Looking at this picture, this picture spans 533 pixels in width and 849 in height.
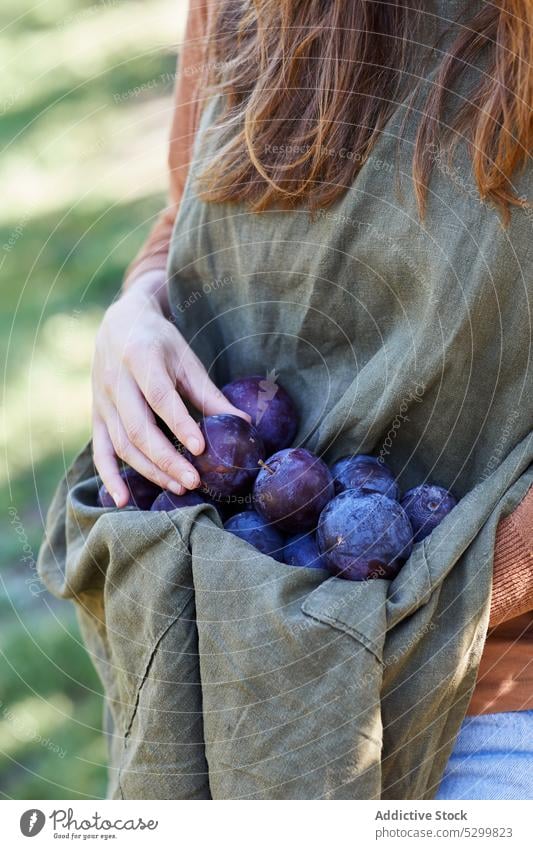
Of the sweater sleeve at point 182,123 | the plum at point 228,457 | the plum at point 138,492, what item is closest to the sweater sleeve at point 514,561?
the plum at point 228,457

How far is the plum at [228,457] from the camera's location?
806mm

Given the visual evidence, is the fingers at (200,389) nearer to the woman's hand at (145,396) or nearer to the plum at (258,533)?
the woman's hand at (145,396)

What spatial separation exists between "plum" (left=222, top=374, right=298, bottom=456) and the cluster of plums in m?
0.02

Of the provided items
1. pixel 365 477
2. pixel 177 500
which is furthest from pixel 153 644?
pixel 365 477

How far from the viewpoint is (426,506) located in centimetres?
79

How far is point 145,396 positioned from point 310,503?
0.24 metres

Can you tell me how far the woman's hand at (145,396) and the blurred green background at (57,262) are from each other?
1.77 ft

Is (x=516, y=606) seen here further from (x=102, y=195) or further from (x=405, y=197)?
(x=102, y=195)

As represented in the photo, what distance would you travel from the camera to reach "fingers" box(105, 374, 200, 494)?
82 cm

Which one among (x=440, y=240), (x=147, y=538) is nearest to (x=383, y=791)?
(x=147, y=538)

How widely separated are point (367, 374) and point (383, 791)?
15.7 inches

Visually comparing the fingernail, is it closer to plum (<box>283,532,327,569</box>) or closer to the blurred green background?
plum (<box>283,532,327,569</box>)

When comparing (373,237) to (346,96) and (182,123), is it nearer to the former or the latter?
(346,96)

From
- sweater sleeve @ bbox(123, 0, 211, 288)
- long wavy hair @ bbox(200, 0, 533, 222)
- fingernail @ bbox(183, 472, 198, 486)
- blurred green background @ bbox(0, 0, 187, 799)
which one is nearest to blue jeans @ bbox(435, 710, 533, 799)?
fingernail @ bbox(183, 472, 198, 486)
